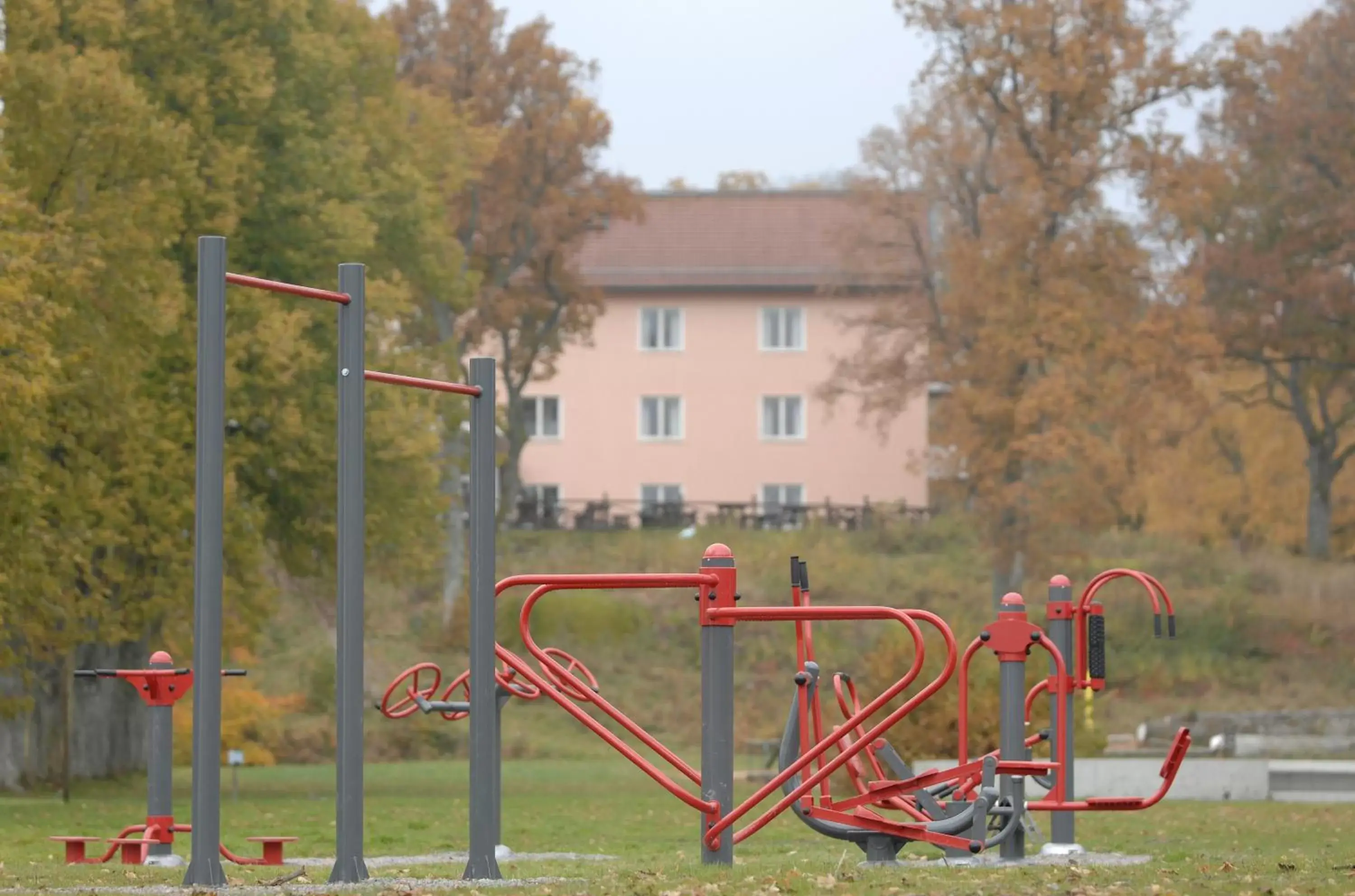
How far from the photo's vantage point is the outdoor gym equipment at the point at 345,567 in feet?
32.3

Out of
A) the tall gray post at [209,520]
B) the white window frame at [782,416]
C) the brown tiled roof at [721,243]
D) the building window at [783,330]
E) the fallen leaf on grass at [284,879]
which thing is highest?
the brown tiled roof at [721,243]

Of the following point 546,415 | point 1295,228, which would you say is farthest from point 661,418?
point 1295,228

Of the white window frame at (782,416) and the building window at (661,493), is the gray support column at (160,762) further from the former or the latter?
the white window frame at (782,416)

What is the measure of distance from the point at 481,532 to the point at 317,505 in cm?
1774

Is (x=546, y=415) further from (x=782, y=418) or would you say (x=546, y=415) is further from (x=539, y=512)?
(x=539, y=512)

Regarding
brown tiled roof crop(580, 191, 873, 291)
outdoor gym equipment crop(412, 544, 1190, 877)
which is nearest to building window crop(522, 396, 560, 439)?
brown tiled roof crop(580, 191, 873, 291)

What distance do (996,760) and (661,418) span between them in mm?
54900

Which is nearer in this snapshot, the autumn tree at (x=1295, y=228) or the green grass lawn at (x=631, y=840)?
the green grass lawn at (x=631, y=840)

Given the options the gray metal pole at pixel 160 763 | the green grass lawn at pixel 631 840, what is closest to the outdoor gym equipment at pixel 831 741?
the green grass lawn at pixel 631 840

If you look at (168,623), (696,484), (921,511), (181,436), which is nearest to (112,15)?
(181,436)

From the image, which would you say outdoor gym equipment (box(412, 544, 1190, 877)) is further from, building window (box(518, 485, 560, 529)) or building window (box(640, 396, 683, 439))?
building window (box(640, 396, 683, 439))

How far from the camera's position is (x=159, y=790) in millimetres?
14805

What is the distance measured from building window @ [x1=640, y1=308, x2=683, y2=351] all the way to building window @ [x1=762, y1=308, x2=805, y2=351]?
258cm

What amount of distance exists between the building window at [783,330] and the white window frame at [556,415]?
A: 6386mm
